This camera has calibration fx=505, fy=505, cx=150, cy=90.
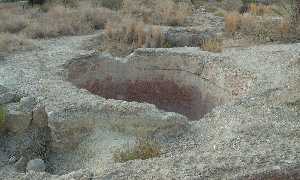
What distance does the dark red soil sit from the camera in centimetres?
1212

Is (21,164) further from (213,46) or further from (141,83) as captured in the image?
(213,46)

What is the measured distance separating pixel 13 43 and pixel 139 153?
7.34m

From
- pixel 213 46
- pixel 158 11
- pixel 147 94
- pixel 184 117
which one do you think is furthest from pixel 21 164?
pixel 158 11

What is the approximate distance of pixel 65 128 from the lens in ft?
29.9

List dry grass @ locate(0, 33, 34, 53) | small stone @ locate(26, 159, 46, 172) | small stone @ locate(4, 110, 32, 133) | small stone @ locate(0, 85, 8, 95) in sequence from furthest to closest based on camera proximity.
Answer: dry grass @ locate(0, 33, 34, 53)
small stone @ locate(0, 85, 8, 95)
small stone @ locate(4, 110, 32, 133)
small stone @ locate(26, 159, 46, 172)

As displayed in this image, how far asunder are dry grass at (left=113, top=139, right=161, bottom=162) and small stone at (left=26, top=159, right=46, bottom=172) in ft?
4.39

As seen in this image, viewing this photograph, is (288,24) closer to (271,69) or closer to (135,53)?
(271,69)

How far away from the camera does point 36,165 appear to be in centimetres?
854

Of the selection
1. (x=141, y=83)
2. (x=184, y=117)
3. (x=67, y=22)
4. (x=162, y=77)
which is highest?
(x=67, y=22)

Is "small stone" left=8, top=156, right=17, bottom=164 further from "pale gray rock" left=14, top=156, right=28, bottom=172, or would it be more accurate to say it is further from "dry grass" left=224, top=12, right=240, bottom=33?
"dry grass" left=224, top=12, right=240, bottom=33

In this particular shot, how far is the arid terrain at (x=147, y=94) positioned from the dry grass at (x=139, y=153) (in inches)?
1.0

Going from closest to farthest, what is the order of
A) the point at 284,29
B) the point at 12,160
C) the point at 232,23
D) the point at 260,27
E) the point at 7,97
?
the point at 12,160
the point at 7,97
the point at 284,29
the point at 260,27
the point at 232,23

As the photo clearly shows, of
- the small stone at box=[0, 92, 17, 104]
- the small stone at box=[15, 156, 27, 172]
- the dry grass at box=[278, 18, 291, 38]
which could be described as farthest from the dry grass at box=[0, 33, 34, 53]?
the dry grass at box=[278, 18, 291, 38]

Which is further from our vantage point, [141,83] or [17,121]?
[141,83]
